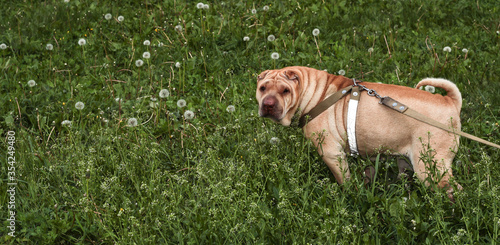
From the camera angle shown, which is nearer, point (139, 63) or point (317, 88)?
point (317, 88)

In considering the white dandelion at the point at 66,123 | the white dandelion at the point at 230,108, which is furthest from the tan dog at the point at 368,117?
the white dandelion at the point at 66,123

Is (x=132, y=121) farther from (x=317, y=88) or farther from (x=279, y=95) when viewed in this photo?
(x=317, y=88)

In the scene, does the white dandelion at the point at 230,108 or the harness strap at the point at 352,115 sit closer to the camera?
the harness strap at the point at 352,115

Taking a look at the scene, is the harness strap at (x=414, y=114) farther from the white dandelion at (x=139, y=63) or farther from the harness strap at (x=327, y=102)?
the white dandelion at (x=139, y=63)

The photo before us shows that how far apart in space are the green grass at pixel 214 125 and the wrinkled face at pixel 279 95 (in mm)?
283

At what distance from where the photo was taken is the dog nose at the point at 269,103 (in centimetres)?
391

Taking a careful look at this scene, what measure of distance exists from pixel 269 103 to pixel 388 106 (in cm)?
90

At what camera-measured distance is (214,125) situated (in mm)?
5270

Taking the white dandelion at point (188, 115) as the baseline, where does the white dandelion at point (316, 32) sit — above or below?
above

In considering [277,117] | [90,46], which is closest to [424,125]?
[277,117]

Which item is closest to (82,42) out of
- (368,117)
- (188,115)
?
(188,115)

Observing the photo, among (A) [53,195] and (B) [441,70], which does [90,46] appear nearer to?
(A) [53,195]

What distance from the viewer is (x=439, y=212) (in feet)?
10.6

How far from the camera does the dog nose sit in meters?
3.91
